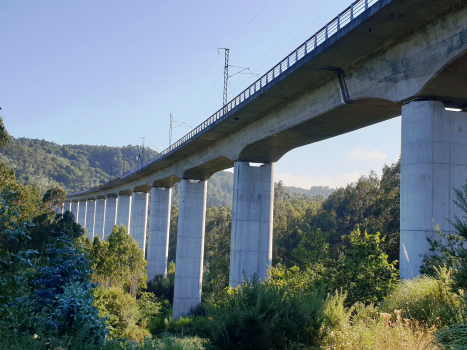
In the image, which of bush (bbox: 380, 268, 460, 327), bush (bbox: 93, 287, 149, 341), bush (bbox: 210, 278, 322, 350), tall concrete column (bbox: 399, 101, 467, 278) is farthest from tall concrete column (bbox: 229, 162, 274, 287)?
bush (bbox: 210, 278, 322, 350)

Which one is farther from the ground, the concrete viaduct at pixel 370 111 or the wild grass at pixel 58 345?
the concrete viaduct at pixel 370 111

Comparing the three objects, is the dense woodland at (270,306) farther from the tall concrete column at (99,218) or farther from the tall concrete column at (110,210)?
the tall concrete column at (99,218)

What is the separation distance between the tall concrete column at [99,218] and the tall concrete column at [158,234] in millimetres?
31076

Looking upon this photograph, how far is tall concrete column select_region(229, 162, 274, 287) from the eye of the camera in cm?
2869

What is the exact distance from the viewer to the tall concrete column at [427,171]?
1389 centimetres

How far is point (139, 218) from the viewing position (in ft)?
195

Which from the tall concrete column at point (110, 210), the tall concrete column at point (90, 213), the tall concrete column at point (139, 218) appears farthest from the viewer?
the tall concrete column at point (90, 213)

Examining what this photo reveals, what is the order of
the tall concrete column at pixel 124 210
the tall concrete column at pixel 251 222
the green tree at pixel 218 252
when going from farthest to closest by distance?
1. the tall concrete column at pixel 124 210
2. the green tree at pixel 218 252
3. the tall concrete column at pixel 251 222

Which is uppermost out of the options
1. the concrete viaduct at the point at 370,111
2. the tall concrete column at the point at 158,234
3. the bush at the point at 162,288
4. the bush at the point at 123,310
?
the concrete viaduct at the point at 370,111

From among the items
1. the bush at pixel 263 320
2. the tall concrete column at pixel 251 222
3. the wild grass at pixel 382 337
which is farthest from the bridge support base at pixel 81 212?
the wild grass at pixel 382 337

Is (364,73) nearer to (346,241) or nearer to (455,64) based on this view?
(455,64)

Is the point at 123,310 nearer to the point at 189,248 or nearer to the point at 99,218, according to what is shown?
the point at 189,248

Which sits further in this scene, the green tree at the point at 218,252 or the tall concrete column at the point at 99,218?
the tall concrete column at the point at 99,218

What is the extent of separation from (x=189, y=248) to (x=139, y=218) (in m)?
22.1
